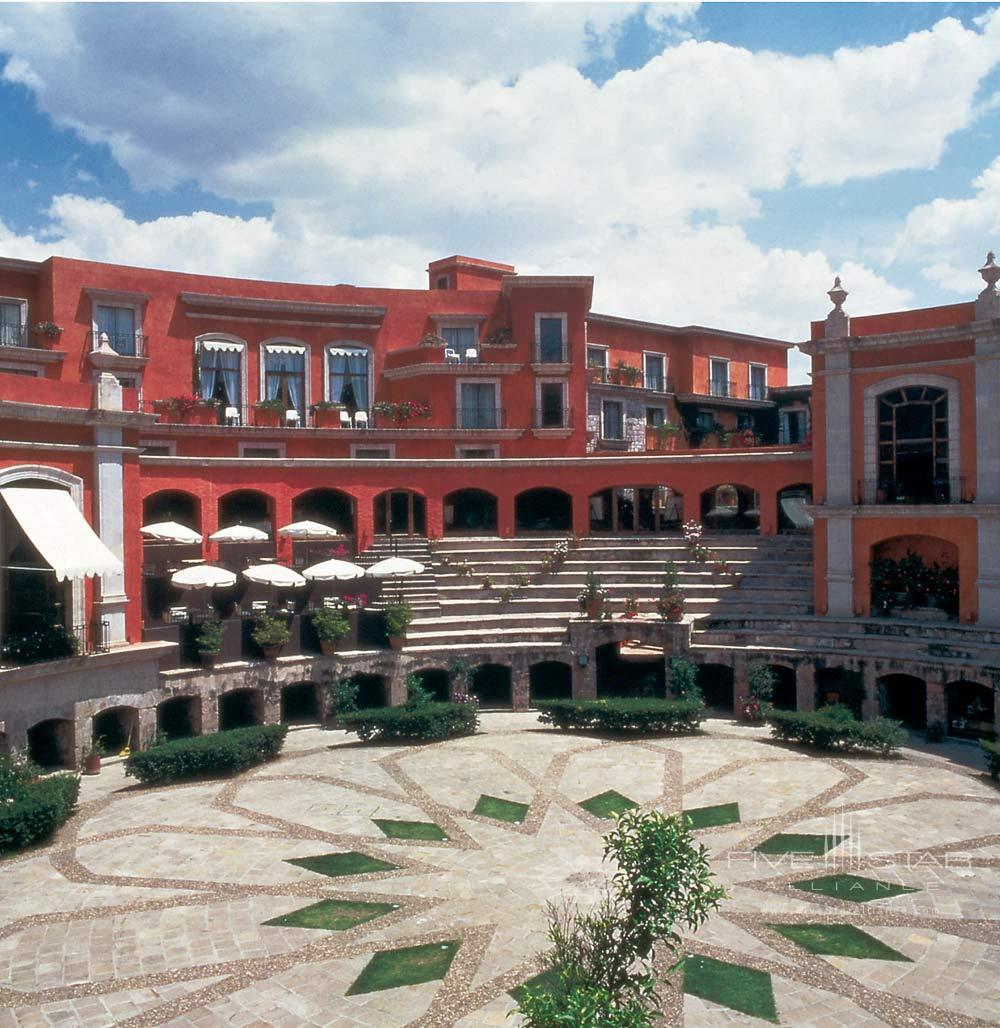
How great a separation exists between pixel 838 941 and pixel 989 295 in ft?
72.4

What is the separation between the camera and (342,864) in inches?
694

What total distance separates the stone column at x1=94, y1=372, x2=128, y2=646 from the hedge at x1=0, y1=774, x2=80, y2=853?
702 centimetres

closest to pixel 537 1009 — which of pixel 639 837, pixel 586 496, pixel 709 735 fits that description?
pixel 639 837

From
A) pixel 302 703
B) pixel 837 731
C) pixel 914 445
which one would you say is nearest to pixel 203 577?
pixel 302 703

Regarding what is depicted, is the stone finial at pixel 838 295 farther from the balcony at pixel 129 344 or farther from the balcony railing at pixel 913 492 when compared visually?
the balcony at pixel 129 344

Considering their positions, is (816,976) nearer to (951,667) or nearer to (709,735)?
(709,735)

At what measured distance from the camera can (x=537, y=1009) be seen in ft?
29.2

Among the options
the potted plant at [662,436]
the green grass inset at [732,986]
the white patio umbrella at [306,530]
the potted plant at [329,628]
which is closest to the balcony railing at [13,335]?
the white patio umbrella at [306,530]

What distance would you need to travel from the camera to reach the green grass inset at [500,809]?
66.8ft

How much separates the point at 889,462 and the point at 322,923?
2428 centimetres

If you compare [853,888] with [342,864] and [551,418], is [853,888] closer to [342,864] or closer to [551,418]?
[342,864]

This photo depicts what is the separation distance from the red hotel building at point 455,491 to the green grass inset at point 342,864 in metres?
9.50

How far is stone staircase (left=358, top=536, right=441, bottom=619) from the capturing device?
33.3 meters

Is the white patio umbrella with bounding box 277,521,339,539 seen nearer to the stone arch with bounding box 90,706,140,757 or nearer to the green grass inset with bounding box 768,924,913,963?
the stone arch with bounding box 90,706,140,757
